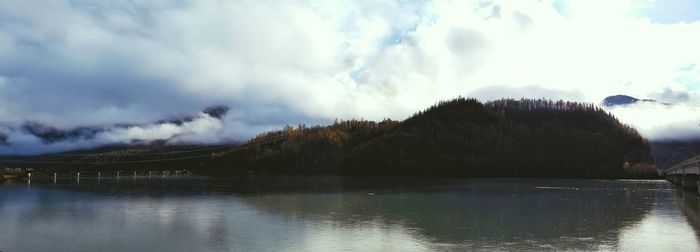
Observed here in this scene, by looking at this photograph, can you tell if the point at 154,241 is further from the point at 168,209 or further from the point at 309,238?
the point at 168,209

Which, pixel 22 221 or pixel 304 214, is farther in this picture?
pixel 304 214

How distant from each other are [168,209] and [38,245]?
2412cm

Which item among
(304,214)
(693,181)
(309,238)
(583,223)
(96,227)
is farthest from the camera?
(693,181)

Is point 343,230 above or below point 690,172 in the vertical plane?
below

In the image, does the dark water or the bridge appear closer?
the dark water

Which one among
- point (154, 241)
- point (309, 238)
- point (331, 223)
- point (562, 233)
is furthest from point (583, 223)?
point (154, 241)

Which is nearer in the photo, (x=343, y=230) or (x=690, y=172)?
(x=343, y=230)

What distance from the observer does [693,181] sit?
341ft

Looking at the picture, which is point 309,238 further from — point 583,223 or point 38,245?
point 583,223

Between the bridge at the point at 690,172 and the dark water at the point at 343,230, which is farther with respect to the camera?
the bridge at the point at 690,172

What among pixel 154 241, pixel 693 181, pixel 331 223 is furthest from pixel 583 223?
pixel 693 181

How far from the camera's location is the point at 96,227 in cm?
3841

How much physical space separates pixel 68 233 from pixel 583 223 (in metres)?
35.6

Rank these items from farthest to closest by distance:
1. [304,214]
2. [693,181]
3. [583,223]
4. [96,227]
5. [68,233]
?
1. [693,181]
2. [304,214]
3. [583,223]
4. [96,227]
5. [68,233]
